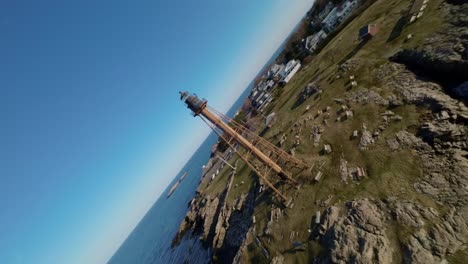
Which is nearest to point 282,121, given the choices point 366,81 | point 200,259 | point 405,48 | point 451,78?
point 366,81

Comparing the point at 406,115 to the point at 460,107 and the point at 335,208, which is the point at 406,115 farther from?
the point at 335,208

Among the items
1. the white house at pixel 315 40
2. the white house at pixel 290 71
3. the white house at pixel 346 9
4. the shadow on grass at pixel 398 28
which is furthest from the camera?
the white house at pixel 315 40

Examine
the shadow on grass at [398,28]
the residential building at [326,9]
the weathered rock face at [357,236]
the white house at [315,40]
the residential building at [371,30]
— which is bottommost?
the white house at [315,40]

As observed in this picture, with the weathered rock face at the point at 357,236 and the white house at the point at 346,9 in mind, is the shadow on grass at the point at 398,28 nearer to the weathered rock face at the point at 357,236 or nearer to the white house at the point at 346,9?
the weathered rock face at the point at 357,236

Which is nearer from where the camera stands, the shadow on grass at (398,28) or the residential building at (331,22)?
the shadow on grass at (398,28)

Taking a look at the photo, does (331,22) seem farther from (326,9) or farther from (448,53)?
(448,53)

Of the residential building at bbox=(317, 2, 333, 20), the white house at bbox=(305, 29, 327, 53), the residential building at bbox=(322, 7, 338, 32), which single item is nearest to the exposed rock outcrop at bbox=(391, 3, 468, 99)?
the white house at bbox=(305, 29, 327, 53)

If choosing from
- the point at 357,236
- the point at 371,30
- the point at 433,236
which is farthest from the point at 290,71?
the point at 433,236

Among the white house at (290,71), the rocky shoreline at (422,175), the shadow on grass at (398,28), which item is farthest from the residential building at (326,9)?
the rocky shoreline at (422,175)
